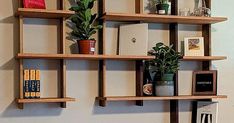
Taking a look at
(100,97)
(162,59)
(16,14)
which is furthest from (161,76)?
(16,14)

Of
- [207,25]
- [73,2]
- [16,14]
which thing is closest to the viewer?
[16,14]

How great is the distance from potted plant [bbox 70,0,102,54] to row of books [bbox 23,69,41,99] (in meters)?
0.36

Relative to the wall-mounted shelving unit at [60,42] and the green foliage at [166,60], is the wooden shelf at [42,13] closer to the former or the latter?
the wall-mounted shelving unit at [60,42]

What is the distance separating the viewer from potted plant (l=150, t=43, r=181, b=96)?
2.83 meters

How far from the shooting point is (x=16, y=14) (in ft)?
8.67

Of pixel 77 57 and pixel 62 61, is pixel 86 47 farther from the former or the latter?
pixel 62 61

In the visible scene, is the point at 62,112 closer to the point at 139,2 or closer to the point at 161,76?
the point at 161,76

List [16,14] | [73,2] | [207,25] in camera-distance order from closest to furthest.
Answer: [16,14], [73,2], [207,25]

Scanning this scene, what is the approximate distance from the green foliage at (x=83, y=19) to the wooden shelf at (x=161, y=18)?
0.12 metres

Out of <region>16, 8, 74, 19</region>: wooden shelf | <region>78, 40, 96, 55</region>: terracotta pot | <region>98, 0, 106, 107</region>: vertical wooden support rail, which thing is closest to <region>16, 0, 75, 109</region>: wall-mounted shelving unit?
<region>16, 8, 74, 19</region>: wooden shelf

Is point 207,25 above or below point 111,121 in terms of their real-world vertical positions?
above

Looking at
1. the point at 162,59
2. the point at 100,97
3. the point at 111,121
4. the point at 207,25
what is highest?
the point at 207,25

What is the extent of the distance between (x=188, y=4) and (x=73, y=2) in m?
0.95

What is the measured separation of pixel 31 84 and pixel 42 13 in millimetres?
489
